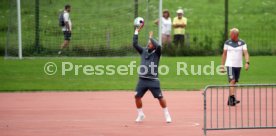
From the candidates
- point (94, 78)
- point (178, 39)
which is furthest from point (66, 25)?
point (94, 78)

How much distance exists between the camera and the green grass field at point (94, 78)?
85.2 feet

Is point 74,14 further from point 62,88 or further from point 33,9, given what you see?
point 62,88

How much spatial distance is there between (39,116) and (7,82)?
7.62 m

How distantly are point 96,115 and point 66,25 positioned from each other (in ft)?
46.0

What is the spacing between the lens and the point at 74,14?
3472 cm

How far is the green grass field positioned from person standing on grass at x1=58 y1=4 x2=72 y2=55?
3.22 feet

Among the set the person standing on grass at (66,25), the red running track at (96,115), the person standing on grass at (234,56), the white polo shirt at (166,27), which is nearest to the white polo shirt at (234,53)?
the person standing on grass at (234,56)

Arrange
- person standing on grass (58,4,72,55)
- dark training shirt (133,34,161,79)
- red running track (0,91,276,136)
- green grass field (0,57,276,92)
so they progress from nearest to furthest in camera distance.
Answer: red running track (0,91,276,136) → dark training shirt (133,34,161,79) → green grass field (0,57,276,92) → person standing on grass (58,4,72,55)

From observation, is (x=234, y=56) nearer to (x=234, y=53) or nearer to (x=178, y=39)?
(x=234, y=53)

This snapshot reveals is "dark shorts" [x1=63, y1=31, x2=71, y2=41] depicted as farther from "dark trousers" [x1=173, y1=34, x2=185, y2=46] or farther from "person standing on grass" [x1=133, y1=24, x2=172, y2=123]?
"person standing on grass" [x1=133, y1=24, x2=172, y2=123]

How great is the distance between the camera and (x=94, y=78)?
28281 millimetres

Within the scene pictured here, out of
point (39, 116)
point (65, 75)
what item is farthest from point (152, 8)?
point (39, 116)

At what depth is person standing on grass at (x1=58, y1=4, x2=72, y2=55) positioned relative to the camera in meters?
32.8

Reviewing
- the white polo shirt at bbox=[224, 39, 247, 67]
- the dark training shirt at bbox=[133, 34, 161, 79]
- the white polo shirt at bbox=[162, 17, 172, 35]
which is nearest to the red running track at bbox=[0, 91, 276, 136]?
the dark training shirt at bbox=[133, 34, 161, 79]
